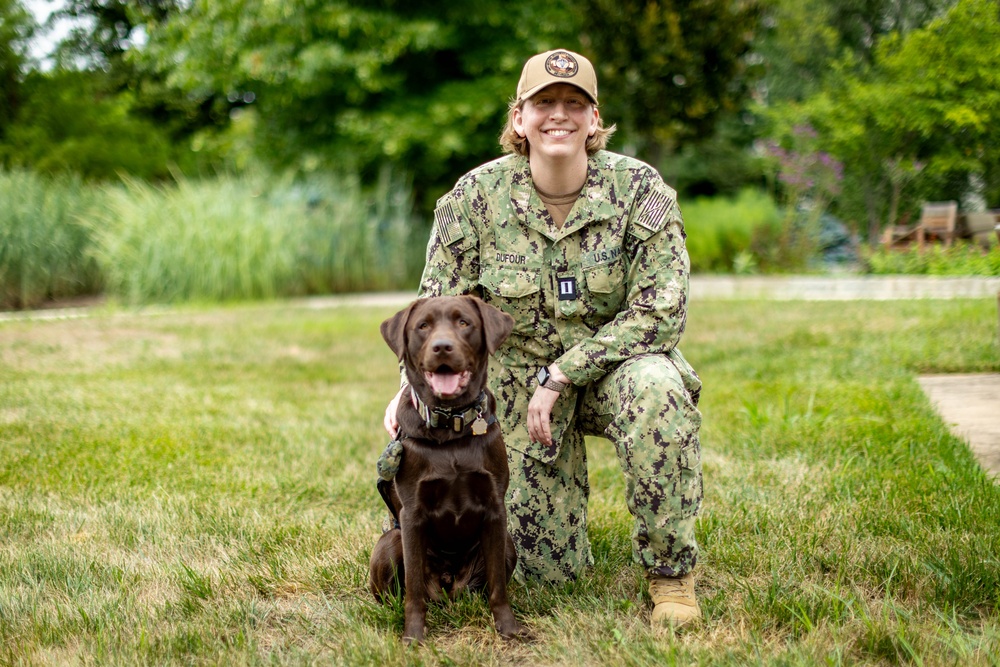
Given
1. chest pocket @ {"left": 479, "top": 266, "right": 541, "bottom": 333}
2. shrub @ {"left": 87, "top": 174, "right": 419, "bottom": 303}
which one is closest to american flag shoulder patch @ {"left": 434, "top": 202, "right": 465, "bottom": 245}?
chest pocket @ {"left": 479, "top": 266, "right": 541, "bottom": 333}

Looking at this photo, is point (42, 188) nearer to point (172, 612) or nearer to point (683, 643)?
point (172, 612)

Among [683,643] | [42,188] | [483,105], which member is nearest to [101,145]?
[42,188]

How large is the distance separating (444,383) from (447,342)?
0.13m

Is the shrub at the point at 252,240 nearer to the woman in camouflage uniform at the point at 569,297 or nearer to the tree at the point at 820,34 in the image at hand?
the tree at the point at 820,34

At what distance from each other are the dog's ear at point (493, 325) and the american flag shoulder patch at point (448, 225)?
515 mm

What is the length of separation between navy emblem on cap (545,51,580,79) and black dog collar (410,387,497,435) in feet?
3.87

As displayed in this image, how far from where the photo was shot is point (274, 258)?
12383 millimetres

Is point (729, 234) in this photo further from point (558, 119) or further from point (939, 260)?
point (558, 119)

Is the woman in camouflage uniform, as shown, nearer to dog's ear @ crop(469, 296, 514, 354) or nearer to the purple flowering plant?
dog's ear @ crop(469, 296, 514, 354)

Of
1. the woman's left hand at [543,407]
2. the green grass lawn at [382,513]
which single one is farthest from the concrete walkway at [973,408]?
the woman's left hand at [543,407]

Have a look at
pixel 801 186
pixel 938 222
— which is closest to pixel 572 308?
pixel 938 222

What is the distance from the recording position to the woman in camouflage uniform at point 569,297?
2.97 metres

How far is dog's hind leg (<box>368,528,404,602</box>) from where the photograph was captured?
2.91 m

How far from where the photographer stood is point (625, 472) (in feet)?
9.86
